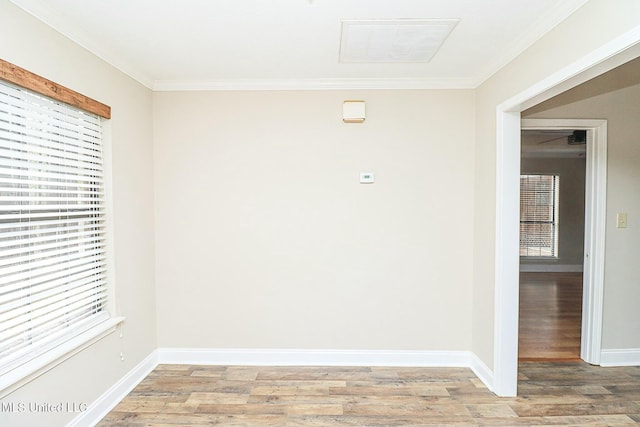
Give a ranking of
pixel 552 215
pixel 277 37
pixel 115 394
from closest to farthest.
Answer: pixel 277 37
pixel 115 394
pixel 552 215

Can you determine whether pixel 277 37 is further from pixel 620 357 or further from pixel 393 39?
pixel 620 357

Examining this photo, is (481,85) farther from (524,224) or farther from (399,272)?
(524,224)

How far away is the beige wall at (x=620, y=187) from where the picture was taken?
10.0 ft

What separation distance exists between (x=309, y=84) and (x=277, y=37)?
0.80 meters

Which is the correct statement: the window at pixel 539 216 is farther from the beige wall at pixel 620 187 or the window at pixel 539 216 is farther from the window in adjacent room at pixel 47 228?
the window in adjacent room at pixel 47 228

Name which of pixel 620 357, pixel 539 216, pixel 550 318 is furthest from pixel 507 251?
pixel 539 216

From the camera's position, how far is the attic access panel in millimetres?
2090

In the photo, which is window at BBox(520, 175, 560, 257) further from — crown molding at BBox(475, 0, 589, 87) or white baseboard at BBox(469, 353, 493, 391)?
crown molding at BBox(475, 0, 589, 87)

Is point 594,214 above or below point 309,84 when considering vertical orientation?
below

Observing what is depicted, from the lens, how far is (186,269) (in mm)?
3150

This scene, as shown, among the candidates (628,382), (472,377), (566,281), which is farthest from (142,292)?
(566,281)

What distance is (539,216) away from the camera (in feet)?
26.5

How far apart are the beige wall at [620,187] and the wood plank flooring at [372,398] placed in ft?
1.94

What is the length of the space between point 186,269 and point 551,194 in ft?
27.0
